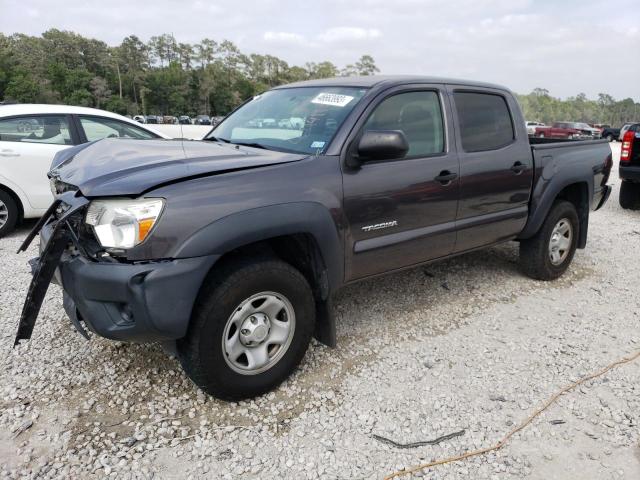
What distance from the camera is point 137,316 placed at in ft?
7.27

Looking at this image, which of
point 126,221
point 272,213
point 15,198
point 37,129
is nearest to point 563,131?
point 37,129

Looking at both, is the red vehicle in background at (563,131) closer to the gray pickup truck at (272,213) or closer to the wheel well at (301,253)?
the gray pickup truck at (272,213)

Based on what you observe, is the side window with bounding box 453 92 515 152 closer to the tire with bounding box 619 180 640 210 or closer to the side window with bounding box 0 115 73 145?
the side window with bounding box 0 115 73 145

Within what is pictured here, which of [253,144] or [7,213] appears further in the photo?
[7,213]

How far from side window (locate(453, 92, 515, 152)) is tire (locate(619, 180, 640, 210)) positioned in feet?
19.5

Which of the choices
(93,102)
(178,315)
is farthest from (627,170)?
(93,102)

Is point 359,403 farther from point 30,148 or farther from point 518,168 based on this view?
point 30,148

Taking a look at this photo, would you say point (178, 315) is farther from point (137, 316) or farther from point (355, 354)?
point (355, 354)

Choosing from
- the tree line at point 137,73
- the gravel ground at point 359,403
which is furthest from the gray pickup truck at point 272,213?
the tree line at point 137,73

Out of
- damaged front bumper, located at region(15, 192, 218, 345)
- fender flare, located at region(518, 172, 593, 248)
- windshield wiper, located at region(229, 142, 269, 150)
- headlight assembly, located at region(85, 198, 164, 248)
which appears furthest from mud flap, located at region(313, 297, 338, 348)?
fender flare, located at region(518, 172, 593, 248)

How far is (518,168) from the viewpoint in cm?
402

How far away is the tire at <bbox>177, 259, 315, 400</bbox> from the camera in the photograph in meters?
2.41

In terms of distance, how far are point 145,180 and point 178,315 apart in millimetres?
652

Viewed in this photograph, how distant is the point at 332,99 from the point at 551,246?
2775 millimetres
